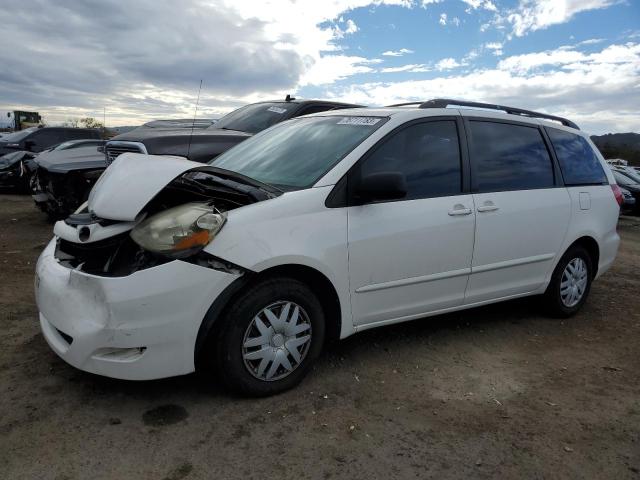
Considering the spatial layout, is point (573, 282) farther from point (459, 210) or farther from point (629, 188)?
point (629, 188)

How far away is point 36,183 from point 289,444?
6.95 m

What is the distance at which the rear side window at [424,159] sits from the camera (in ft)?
11.5

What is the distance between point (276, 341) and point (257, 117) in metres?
4.81

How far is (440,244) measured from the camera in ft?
12.0

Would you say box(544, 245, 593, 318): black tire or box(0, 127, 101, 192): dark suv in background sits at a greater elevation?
box(0, 127, 101, 192): dark suv in background

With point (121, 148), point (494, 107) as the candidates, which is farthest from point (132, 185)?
point (121, 148)

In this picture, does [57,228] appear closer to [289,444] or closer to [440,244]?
[289,444]

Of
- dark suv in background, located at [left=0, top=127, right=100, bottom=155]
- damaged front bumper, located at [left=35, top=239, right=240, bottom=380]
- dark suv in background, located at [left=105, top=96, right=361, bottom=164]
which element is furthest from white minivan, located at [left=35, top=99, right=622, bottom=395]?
dark suv in background, located at [left=0, top=127, right=100, bottom=155]

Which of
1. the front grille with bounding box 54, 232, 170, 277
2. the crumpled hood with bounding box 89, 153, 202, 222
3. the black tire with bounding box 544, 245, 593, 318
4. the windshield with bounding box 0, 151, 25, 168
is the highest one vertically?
the windshield with bounding box 0, 151, 25, 168

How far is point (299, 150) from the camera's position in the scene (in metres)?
3.72

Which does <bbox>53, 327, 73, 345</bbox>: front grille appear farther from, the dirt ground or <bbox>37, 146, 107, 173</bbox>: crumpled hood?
<bbox>37, 146, 107, 173</bbox>: crumpled hood

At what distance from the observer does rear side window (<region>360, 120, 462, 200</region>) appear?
351cm

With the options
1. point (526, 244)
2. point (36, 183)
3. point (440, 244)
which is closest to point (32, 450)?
point (440, 244)

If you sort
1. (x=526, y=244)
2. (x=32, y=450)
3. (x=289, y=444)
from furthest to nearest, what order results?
(x=526, y=244) < (x=289, y=444) < (x=32, y=450)
